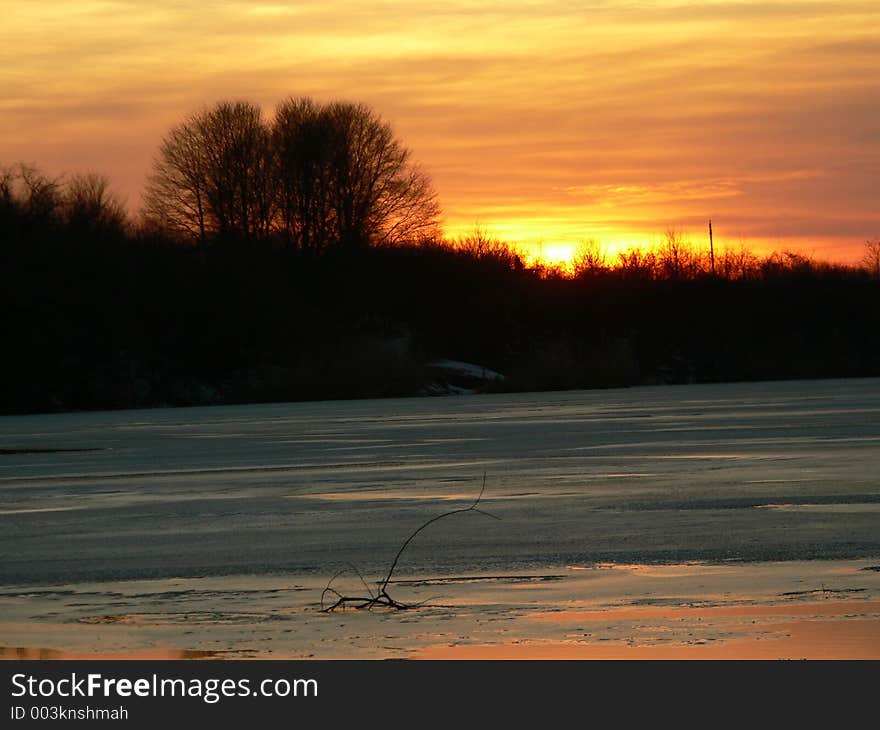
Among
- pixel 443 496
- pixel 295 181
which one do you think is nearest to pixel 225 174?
pixel 295 181

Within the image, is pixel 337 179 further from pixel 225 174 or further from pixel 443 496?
pixel 443 496

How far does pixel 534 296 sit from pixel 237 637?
2913 inches

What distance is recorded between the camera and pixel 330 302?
2955 inches

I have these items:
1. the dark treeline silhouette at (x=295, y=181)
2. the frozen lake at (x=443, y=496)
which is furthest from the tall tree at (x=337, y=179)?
the frozen lake at (x=443, y=496)

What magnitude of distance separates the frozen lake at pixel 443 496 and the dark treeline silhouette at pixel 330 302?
25.6m

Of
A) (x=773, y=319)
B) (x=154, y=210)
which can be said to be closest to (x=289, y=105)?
(x=154, y=210)

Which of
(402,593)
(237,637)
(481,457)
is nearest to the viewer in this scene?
(237,637)

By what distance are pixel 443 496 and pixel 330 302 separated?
61.1m

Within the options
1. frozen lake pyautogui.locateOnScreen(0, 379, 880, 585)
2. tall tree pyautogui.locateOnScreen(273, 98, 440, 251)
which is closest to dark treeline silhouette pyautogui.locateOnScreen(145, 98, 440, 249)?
tall tree pyautogui.locateOnScreen(273, 98, 440, 251)

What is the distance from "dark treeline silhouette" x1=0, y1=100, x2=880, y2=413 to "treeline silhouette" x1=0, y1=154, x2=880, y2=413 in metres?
0.09

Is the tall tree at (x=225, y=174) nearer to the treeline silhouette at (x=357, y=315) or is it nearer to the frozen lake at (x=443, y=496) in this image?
the treeline silhouette at (x=357, y=315)

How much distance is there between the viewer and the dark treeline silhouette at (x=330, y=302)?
53.8 m
